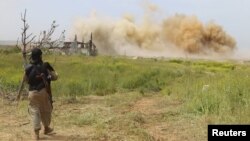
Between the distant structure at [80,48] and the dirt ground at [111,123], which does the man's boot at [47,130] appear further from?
the distant structure at [80,48]

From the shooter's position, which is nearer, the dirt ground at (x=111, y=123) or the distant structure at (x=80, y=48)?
the dirt ground at (x=111, y=123)

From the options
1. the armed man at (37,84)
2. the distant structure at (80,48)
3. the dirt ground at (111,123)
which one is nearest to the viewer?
the armed man at (37,84)

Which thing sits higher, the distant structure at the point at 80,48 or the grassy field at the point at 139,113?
the distant structure at the point at 80,48

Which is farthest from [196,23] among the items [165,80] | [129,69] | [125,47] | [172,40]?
[165,80]

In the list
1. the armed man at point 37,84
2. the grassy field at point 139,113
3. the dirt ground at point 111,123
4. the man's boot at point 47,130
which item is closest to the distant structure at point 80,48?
the grassy field at point 139,113

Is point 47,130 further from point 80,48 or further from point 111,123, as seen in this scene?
point 80,48

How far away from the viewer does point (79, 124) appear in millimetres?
12344

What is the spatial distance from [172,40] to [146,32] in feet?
11.8

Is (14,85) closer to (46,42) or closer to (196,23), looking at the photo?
(46,42)

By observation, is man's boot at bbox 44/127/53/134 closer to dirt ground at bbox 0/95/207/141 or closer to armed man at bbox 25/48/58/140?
dirt ground at bbox 0/95/207/141

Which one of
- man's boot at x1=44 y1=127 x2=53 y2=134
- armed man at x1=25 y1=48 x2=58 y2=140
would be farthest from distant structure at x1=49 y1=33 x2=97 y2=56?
armed man at x1=25 y1=48 x2=58 y2=140

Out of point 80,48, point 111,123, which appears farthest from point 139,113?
point 80,48

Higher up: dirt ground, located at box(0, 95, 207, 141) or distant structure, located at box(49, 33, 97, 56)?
distant structure, located at box(49, 33, 97, 56)

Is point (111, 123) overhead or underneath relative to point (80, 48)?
underneath
